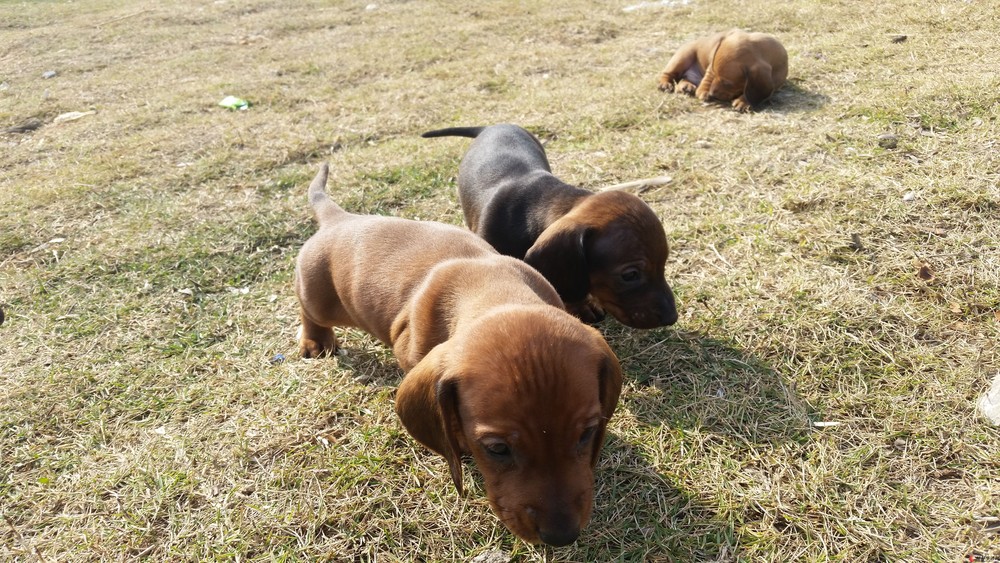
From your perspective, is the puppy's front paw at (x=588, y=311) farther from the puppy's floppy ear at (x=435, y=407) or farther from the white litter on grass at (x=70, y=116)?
the white litter on grass at (x=70, y=116)

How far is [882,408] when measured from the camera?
3.40 m

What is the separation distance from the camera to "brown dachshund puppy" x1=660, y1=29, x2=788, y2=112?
24.6ft

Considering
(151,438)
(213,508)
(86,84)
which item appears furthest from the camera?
(86,84)

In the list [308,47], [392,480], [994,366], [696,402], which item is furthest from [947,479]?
[308,47]

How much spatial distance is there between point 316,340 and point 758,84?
600 centimetres

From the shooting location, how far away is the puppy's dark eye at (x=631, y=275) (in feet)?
12.9

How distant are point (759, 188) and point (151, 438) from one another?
5.13 metres

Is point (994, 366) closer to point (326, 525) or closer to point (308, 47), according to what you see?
point (326, 525)

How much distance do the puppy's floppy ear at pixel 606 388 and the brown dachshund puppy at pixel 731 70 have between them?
5.99 meters

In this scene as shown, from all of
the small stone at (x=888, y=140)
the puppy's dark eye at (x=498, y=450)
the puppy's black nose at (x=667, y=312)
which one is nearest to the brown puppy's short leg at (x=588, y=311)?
the puppy's black nose at (x=667, y=312)

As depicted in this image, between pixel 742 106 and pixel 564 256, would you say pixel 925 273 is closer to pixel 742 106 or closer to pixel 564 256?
pixel 564 256

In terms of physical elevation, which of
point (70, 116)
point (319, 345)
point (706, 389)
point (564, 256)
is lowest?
point (70, 116)

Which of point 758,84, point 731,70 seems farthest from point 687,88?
point 758,84

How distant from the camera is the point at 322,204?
4.79 meters
